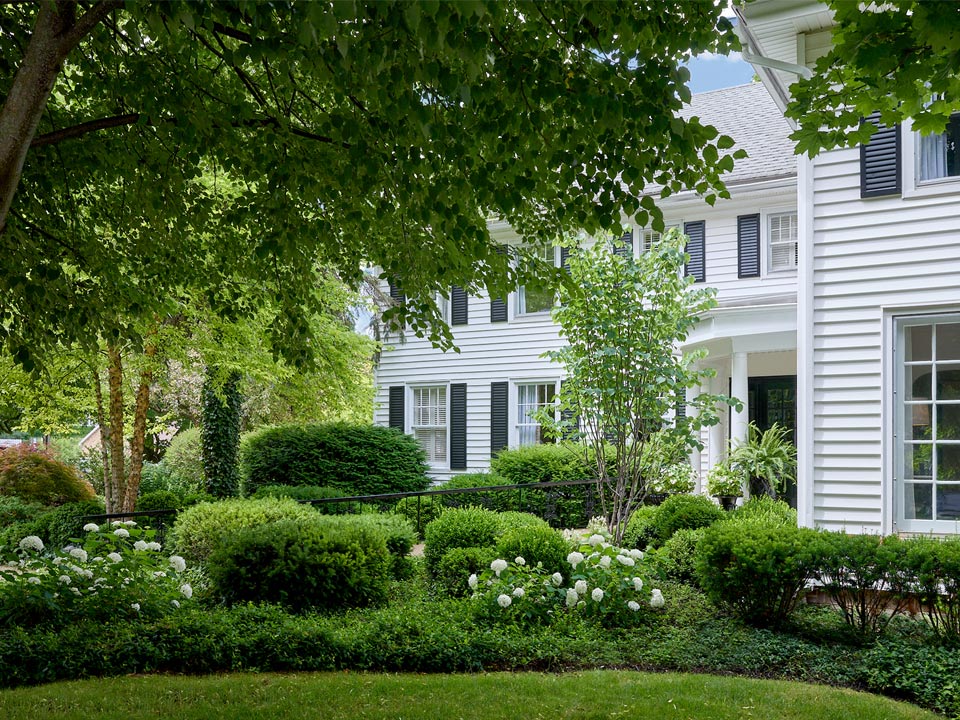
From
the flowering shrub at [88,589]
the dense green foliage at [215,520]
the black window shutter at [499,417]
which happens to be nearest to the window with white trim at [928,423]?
the dense green foliage at [215,520]

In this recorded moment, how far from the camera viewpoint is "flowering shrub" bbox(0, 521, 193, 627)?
681 cm

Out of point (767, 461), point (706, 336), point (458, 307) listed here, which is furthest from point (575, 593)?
point (458, 307)

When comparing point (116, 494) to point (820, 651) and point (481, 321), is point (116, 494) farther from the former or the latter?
point (820, 651)

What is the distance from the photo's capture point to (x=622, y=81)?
405 cm

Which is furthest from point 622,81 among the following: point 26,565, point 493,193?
point 26,565

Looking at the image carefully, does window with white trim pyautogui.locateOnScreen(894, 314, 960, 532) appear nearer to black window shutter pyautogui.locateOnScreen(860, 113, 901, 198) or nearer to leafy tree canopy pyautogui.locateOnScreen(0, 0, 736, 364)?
A: black window shutter pyautogui.locateOnScreen(860, 113, 901, 198)

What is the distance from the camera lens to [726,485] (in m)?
12.9

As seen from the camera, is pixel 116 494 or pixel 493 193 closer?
pixel 493 193

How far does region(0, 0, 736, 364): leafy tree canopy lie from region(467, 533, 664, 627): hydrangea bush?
2.86 meters

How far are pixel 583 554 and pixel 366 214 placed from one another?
435 cm

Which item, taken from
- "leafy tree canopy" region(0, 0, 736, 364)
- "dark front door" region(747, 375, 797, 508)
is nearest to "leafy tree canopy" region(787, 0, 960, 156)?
"leafy tree canopy" region(0, 0, 736, 364)

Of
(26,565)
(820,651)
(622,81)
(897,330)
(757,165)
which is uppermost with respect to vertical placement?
(757,165)

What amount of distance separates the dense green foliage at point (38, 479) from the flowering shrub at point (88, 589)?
946 centimetres

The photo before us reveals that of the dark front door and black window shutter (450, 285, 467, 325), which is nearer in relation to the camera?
the dark front door
